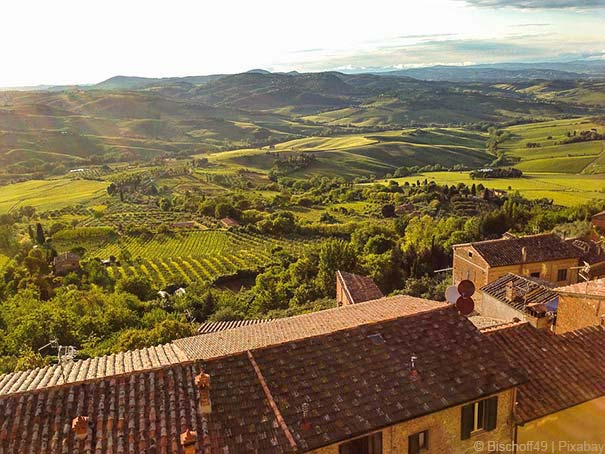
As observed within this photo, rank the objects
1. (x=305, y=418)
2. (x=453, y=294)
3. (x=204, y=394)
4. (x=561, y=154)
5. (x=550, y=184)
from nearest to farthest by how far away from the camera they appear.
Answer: (x=204, y=394) → (x=305, y=418) → (x=453, y=294) → (x=550, y=184) → (x=561, y=154)

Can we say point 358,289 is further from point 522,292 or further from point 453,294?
point 453,294

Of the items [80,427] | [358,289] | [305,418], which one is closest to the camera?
[80,427]

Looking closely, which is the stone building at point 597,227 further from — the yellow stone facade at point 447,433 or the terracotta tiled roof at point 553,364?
the yellow stone facade at point 447,433

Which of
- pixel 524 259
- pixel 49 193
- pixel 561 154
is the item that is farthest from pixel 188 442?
pixel 561 154

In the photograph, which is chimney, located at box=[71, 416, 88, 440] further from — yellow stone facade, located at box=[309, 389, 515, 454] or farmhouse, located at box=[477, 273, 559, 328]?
farmhouse, located at box=[477, 273, 559, 328]

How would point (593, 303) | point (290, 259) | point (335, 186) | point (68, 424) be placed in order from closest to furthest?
point (68, 424)
point (593, 303)
point (290, 259)
point (335, 186)

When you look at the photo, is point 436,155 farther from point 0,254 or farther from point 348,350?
point 348,350

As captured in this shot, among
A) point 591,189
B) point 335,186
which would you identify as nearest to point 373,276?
point 591,189
